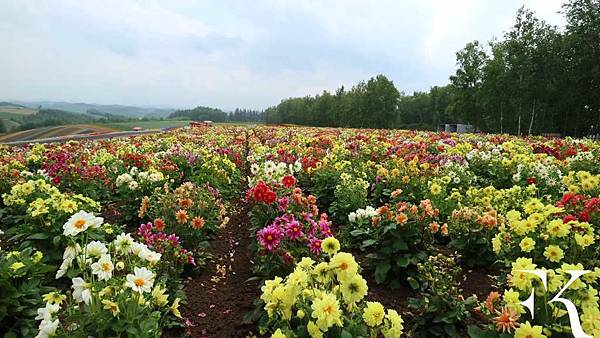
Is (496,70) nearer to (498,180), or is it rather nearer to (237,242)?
(498,180)

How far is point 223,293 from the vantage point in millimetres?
4094

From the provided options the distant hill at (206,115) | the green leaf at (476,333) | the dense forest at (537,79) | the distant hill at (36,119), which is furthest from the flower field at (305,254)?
the distant hill at (206,115)

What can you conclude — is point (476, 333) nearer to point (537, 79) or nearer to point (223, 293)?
point (223, 293)

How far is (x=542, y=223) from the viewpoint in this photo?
332 cm

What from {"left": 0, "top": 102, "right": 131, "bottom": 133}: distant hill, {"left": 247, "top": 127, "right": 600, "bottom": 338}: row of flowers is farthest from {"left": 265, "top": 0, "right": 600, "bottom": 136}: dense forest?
{"left": 0, "top": 102, "right": 131, "bottom": 133}: distant hill

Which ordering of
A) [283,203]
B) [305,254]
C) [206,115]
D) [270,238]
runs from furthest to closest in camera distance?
[206,115] < [283,203] < [305,254] < [270,238]

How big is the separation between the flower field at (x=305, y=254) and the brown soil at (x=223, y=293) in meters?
0.02

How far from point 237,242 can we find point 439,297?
3149 mm

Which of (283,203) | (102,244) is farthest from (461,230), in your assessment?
(102,244)

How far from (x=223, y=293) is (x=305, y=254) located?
40.7 inches

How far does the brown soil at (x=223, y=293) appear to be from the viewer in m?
3.43

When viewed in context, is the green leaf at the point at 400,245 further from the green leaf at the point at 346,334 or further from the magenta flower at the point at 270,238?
the green leaf at the point at 346,334

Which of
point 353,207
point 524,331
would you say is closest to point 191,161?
point 353,207
